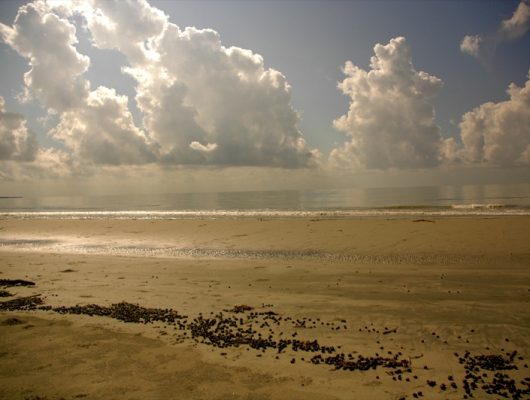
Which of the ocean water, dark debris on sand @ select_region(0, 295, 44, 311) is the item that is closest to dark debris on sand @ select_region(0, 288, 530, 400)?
dark debris on sand @ select_region(0, 295, 44, 311)

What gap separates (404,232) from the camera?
90.2 ft

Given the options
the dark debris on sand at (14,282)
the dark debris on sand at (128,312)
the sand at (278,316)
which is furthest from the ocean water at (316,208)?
the dark debris on sand at (128,312)

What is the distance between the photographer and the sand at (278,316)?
6.89 m

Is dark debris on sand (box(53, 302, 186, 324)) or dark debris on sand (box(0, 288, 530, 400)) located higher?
dark debris on sand (box(53, 302, 186, 324))

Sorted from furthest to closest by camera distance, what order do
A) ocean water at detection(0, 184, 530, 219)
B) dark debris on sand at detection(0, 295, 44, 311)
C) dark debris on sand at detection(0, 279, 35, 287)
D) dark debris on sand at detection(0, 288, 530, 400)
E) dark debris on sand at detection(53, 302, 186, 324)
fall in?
ocean water at detection(0, 184, 530, 219)
dark debris on sand at detection(0, 279, 35, 287)
dark debris on sand at detection(0, 295, 44, 311)
dark debris on sand at detection(53, 302, 186, 324)
dark debris on sand at detection(0, 288, 530, 400)

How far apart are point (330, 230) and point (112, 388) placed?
972 inches

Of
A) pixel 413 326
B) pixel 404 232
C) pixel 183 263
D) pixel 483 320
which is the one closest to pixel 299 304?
pixel 413 326

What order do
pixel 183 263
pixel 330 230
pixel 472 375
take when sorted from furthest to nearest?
pixel 330 230
pixel 183 263
pixel 472 375

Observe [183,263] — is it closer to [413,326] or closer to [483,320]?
[413,326]

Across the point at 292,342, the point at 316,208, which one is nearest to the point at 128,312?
the point at 292,342

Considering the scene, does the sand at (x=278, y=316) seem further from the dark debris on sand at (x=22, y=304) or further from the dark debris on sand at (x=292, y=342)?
the dark debris on sand at (x=22, y=304)

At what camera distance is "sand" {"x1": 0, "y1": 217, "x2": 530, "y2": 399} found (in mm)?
6895

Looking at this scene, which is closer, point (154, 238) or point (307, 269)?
point (307, 269)

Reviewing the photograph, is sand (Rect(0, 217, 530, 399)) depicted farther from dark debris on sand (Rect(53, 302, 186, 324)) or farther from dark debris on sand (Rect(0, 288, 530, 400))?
dark debris on sand (Rect(53, 302, 186, 324))
